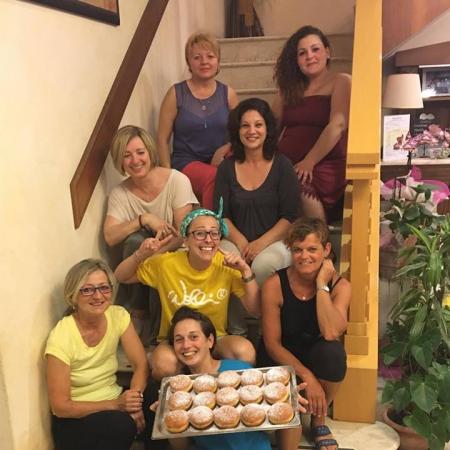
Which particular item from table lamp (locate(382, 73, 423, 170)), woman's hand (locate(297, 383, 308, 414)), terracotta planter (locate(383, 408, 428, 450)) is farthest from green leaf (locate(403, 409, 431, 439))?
table lamp (locate(382, 73, 423, 170))

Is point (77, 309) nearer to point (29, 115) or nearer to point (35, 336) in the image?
point (35, 336)

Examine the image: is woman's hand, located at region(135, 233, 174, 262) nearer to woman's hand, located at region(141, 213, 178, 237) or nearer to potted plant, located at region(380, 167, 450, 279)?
woman's hand, located at region(141, 213, 178, 237)

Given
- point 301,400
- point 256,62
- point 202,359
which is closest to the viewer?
point 301,400

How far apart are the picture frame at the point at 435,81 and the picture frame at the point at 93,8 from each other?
2629 mm

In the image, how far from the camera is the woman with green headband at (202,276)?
6.12 feet

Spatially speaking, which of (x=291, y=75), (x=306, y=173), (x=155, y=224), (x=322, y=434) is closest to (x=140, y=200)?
(x=155, y=224)

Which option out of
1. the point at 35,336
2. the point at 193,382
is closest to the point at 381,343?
the point at 193,382

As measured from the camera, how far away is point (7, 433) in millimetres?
1574

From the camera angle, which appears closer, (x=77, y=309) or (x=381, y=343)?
(x=77, y=309)

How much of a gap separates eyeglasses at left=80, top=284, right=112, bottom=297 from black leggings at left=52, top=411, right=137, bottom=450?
37 centimetres

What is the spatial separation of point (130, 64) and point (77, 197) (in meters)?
0.81

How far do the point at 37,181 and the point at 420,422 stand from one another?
1.48 m

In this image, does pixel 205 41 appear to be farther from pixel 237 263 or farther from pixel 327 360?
pixel 327 360

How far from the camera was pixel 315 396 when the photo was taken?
5.82 feet
